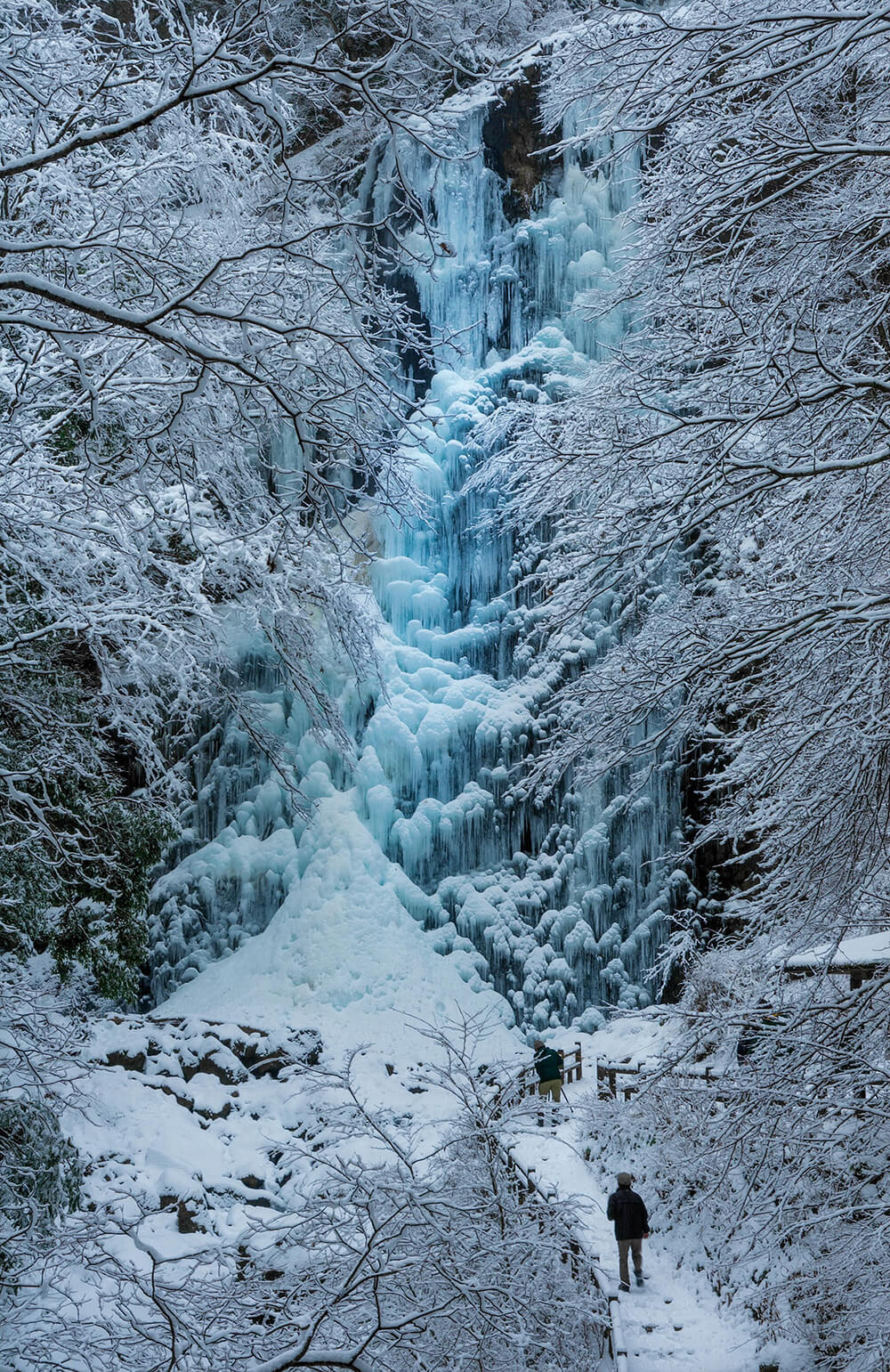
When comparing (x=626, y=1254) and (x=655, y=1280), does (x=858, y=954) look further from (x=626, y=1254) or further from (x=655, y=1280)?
(x=655, y=1280)

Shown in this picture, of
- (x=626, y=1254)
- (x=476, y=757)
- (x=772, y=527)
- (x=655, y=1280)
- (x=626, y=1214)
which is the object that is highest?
(x=476, y=757)

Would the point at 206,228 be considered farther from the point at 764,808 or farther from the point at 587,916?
the point at 587,916

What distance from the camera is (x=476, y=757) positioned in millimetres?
14352

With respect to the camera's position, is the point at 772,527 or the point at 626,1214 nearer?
the point at 772,527

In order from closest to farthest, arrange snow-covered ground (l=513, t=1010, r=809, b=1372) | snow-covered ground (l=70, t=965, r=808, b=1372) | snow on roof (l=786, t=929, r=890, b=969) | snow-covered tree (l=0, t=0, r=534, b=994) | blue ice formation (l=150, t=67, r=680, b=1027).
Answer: snow-covered tree (l=0, t=0, r=534, b=994), snow on roof (l=786, t=929, r=890, b=969), snow-covered ground (l=513, t=1010, r=809, b=1372), snow-covered ground (l=70, t=965, r=808, b=1372), blue ice formation (l=150, t=67, r=680, b=1027)

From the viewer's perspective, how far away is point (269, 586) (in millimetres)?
7547

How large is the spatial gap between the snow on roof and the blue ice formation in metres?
6.75

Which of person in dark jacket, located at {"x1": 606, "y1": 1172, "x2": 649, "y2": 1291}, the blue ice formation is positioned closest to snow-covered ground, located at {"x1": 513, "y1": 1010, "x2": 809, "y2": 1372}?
person in dark jacket, located at {"x1": 606, "y1": 1172, "x2": 649, "y2": 1291}

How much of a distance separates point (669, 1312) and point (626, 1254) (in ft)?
1.44

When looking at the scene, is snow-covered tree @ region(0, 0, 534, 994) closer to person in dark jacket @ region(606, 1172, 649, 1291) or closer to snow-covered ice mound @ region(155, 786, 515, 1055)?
person in dark jacket @ region(606, 1172, 649, 1291)

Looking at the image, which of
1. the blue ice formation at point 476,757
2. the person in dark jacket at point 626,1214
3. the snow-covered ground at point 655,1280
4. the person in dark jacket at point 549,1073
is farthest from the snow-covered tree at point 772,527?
the blue ice formation at point 476,757

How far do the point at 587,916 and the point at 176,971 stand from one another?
16.6 ft

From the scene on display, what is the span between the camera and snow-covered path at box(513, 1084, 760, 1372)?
267 inches

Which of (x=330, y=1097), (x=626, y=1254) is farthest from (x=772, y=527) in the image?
(x=330, y=1097)
